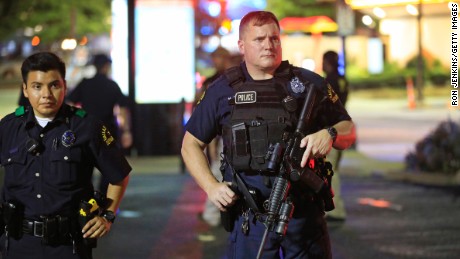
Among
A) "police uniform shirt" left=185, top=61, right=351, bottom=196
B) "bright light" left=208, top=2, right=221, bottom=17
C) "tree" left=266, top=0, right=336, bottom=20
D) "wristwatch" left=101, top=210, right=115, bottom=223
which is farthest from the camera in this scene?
"tree" left=266, top=0, right=336, bottom=20

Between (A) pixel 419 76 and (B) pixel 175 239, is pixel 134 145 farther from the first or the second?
(A) pixel 419 76

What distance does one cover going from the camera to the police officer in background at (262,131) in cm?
476

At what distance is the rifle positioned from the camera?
15.0 ft

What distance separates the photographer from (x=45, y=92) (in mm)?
4609

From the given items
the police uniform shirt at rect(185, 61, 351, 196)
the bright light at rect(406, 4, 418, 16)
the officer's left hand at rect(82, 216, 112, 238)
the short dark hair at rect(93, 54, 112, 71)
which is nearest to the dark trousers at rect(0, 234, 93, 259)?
the officer's left hand at rect(82, 216, 112, 238)

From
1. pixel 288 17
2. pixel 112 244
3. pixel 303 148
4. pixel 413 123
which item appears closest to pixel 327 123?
pixel 303 148

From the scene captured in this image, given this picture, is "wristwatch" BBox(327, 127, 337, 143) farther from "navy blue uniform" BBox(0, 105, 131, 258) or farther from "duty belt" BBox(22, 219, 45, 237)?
"duty belt" BBox(22, 219, 45, 237)

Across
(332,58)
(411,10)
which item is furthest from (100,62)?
(411,10)

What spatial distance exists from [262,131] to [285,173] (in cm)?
28

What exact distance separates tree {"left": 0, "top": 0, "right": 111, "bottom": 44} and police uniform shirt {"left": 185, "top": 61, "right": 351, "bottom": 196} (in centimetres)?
4065

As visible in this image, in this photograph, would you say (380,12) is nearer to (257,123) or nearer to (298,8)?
(298,8)

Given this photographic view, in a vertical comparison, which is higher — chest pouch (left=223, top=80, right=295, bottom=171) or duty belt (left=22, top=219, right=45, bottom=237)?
chest pouch (left=223, top=80, right=295, bottom=171)

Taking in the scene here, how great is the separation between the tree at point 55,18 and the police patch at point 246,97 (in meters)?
40.8

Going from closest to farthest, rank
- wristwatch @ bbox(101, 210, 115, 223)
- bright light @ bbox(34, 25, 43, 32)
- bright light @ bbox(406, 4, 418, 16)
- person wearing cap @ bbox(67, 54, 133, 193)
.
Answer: wristwatch @ bbox(101, 210, 115, 223)
person wearing cap @ bbox(67, 54, 133, 193)
bright light @ bbox(406, 4, 418, 16)
bright light @ bbox(34, 25, 43, 32)
